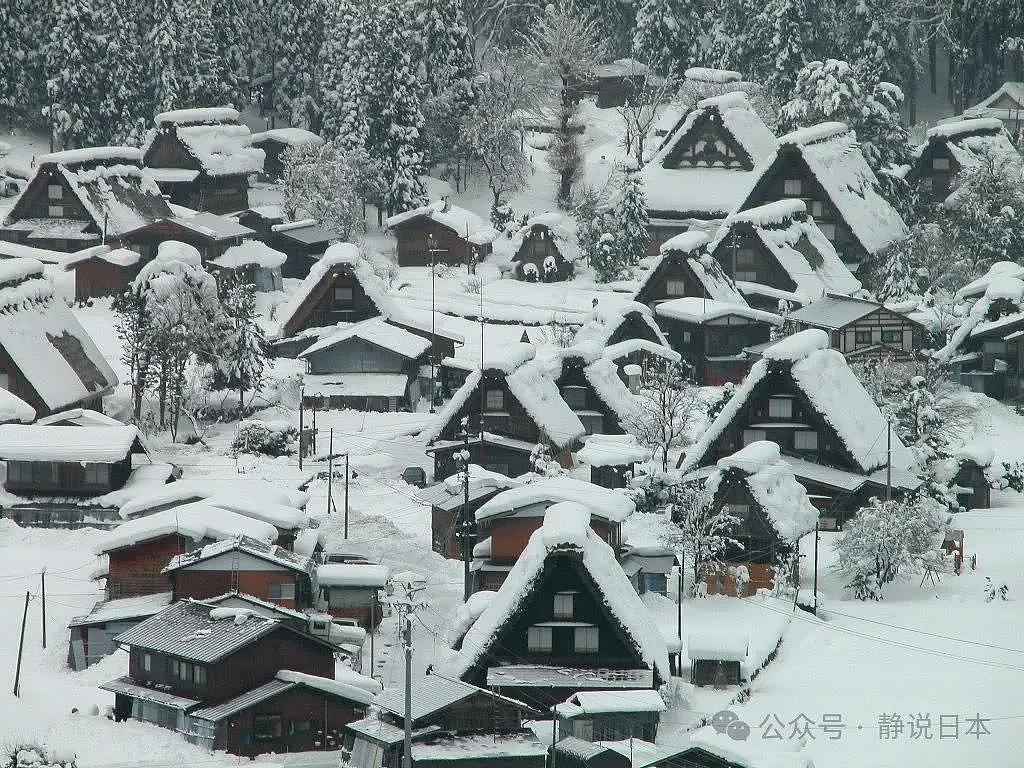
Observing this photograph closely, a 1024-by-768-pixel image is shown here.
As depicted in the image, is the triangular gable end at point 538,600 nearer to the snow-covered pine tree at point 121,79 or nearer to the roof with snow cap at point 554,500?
the roof with snow cap at point 554,500

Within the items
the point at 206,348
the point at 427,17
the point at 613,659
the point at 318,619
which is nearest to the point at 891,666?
the point at 613,659

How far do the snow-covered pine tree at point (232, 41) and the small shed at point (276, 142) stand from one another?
1902mm

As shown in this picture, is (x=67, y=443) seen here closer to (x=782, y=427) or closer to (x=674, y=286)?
(x=782, y=427)

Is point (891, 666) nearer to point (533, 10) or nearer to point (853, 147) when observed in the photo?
point (853, 147)

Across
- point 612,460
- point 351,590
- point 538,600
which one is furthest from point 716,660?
point 612,460

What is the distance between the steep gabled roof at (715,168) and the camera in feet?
240

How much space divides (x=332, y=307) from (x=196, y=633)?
2499 cm

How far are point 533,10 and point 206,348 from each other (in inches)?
1373

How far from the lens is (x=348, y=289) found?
6200 cm

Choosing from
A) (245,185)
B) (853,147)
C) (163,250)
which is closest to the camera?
(163,250)

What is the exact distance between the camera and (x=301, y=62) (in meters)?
79.9

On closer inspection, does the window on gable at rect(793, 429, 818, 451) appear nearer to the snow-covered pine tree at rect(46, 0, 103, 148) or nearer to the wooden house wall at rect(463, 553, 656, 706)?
the wooden house wall at rect(463, 553, 656, 706)

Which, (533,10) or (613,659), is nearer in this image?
(613,659)

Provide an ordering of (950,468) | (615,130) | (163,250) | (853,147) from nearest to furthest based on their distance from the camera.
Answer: (950,468) → (163,250) → (853,147) → (615,130)
